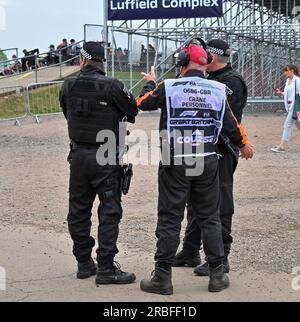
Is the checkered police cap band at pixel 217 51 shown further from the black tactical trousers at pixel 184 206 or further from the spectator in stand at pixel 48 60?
the spectator in stand at pixel 48 60

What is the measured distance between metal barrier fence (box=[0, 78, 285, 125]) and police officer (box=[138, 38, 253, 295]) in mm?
13192

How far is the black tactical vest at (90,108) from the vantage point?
16.6ft

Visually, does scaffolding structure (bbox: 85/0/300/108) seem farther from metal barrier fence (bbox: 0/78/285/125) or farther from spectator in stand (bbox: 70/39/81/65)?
spectator in stand (bbox: 70/39/81/65)

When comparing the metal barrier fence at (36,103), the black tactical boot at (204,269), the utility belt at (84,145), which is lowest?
the black tactical boot at (204,269)

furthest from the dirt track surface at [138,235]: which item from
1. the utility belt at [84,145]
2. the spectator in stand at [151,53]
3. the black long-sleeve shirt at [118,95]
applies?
the spectator in stand at [151,53]

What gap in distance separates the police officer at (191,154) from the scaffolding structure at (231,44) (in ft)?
41.1

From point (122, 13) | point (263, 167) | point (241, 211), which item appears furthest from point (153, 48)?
point (241, 211)

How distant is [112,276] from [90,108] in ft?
4.81

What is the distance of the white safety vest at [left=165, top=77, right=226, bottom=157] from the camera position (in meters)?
4.73

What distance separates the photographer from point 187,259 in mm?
5559

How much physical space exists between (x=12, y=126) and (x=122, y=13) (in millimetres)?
4706

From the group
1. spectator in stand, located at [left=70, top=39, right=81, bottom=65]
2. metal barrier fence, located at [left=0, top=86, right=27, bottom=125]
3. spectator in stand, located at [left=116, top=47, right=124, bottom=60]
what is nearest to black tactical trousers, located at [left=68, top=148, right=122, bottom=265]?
spectator in stand, located at [left=116, top=47, right=124, bottom=60]

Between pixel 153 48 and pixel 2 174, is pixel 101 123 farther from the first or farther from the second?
pixel 153 48
